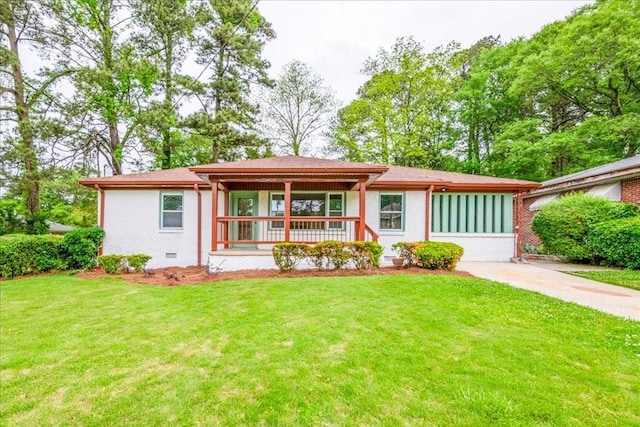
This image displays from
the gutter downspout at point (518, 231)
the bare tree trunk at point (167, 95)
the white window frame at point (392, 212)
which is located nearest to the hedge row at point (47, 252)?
the bare tree trunk at point (167, 95)

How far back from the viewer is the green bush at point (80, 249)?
8.52m

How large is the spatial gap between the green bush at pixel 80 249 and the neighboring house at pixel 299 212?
0.77 m

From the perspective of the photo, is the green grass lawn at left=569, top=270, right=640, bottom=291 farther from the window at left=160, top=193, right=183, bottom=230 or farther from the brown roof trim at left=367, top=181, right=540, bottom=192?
the window at left=160, top=193, right=183, bottom=230

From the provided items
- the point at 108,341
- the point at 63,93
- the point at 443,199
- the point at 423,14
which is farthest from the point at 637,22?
the point at 63,93

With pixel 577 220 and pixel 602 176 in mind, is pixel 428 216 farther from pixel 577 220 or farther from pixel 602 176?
pixel 602 176

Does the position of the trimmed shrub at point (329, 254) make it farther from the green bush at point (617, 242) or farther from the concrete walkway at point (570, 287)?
the green bush at point (617, 242)

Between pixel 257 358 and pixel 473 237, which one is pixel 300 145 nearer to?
pixel 473 237

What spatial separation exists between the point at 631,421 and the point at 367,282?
403 centimetres

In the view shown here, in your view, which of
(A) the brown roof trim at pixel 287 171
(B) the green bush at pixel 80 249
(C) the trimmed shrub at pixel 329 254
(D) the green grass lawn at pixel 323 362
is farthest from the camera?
(B) the green bush at pixel 80 249

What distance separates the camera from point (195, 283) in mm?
6523

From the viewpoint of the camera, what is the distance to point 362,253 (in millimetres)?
7199

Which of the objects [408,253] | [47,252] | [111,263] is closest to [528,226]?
[408,253]

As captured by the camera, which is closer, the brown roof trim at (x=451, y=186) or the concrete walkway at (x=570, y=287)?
the concrete walkway at (x=570, y=287)

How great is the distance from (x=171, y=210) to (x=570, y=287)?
11184mm
